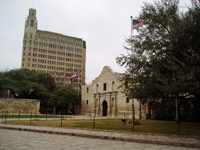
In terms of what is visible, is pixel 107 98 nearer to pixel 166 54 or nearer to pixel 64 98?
pixel 64 98

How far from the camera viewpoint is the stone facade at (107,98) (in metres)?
37.4

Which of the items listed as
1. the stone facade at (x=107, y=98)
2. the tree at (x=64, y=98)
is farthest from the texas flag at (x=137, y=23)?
the tree at (x=64, y=98)

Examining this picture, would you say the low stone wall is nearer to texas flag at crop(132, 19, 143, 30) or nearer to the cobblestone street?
texas flag at crop(132, 19, 143, 30)

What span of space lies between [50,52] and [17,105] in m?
70.4

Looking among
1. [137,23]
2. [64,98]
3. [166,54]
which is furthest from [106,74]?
[166,54]

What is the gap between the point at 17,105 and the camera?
3916 centimetres

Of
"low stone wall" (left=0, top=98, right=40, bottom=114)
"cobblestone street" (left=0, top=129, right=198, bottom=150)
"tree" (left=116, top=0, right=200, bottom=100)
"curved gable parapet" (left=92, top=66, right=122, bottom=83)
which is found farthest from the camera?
"curved gable parapet" (left=92, top=66, right=122, bottom=83)

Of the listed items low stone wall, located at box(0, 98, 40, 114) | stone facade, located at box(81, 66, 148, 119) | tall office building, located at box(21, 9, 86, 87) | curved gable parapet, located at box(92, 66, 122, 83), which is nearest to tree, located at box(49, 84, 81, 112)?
stone facade, located at box(81, 66, 148, 119)

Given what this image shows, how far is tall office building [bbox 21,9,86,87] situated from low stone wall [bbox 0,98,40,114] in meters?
55.4

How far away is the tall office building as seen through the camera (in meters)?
101

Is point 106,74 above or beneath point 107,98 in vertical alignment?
above

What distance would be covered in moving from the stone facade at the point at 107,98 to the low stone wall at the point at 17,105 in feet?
40.1

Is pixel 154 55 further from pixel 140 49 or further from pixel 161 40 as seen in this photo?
pixel 140 49

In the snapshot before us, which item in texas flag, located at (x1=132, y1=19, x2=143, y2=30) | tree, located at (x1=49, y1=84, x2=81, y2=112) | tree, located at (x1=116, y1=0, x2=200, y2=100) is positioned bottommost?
tree, located at (x1=49, y1=84, x2=81, y2=112)
